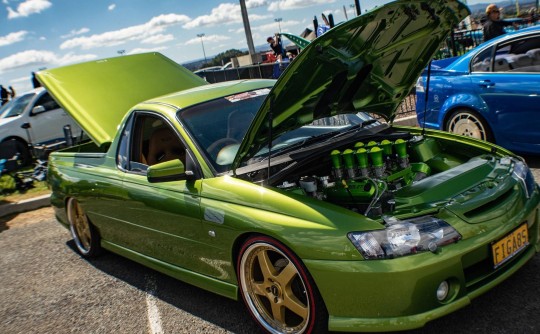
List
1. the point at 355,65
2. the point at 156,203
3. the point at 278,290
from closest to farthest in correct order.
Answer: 1. the point at 278,290
2. the point at 355,65
3. the point at 156,203

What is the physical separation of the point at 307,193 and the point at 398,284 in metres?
0.92

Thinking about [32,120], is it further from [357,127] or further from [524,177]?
[524,177]

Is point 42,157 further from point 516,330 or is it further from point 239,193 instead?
point 516,330

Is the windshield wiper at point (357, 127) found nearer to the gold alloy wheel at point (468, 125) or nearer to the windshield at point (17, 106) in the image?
the gold alloy wheel at point (468, 125)

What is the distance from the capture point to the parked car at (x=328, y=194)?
2.74m

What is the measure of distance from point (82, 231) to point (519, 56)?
5107mm

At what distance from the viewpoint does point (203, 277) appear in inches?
144

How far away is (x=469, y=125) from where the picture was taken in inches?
249

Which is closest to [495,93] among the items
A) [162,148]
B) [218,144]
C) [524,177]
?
[524,177]

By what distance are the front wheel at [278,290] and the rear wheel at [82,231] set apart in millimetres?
2479

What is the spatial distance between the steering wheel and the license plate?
72.2 inches

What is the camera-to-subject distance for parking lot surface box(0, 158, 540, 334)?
3.09 m

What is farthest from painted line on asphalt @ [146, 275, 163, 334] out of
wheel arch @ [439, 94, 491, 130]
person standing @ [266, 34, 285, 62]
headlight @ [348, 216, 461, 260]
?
person standing @ [266, 34, 285, 62]

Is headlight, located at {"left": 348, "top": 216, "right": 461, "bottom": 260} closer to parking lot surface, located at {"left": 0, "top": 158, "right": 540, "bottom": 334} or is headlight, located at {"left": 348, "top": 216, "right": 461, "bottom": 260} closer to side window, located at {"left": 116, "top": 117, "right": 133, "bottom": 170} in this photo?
parking lot surface, located at {"left": 0, "top": 158, "right": 540, "bottom": 334}
